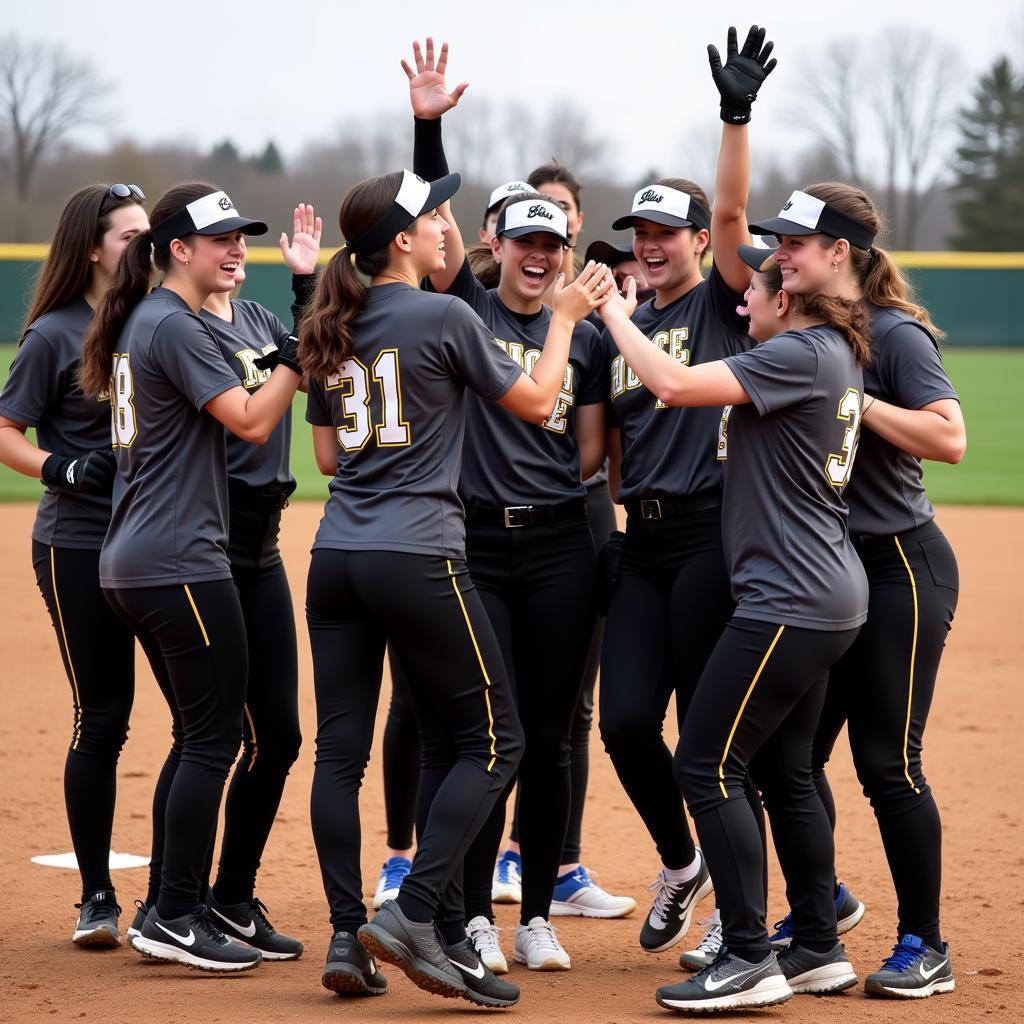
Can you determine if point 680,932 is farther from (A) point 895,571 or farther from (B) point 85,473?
(B) point 85,473

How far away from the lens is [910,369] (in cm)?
367

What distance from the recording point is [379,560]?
11.3ft

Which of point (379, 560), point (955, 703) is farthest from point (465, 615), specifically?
point (955, 703)

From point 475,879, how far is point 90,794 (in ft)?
3.83

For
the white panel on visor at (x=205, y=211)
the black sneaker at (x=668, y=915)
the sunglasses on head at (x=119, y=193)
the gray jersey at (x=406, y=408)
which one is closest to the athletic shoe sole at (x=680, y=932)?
the black sneaker at (x=668, y=915)

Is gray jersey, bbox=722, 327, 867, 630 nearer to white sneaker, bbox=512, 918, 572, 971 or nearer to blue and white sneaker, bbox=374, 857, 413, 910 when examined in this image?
white sneaker, bbox=512, 918, 572, 971

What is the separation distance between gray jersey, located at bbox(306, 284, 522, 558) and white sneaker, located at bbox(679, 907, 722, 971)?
54.9 inches

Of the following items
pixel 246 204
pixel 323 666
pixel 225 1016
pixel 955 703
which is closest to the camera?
pixel 225 1016

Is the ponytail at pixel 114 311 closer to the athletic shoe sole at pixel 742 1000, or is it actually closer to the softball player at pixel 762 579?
the softball player at pixel 762 579

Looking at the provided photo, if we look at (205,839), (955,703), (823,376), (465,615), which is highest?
(823,376)

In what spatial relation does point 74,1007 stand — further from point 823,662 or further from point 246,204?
point 246,204

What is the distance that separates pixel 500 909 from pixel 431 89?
105 inches

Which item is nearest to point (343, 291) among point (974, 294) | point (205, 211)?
point (205, 211)

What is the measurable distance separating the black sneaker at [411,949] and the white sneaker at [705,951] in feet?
2.68
